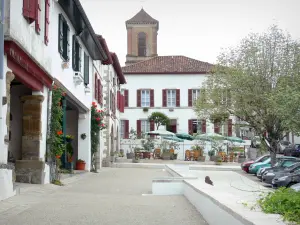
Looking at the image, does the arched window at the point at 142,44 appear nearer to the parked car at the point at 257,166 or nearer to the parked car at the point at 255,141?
the parked car at the point at 255,141

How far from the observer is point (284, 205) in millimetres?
5809

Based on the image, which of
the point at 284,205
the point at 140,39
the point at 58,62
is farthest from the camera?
the point at 140,39

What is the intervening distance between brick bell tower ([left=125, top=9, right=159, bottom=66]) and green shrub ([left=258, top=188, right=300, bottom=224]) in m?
52.4

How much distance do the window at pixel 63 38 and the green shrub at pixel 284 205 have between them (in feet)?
35.5

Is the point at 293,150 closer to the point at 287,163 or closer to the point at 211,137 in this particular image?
the point at 211,137

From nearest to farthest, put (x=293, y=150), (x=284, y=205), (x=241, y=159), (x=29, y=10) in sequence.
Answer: (x=284, y=205) < (x=29, y=10) < (x=241, y=159) < (x=293, y=150)

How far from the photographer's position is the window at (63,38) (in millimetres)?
15618

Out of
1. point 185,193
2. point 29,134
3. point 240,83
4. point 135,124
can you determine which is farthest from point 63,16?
point 135,124

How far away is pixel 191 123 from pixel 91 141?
77.8 ft

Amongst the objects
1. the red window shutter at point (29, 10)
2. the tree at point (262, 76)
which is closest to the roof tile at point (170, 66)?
the tree at point (262, 76)

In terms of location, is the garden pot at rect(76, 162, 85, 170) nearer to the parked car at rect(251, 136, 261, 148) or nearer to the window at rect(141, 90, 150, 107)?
the parked car at rect(251, 136, 261, 148)

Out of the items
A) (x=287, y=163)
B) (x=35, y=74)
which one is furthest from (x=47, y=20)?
(x=287, y=163)

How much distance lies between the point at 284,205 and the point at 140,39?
5431 centimetres

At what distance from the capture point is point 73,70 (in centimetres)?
1812
